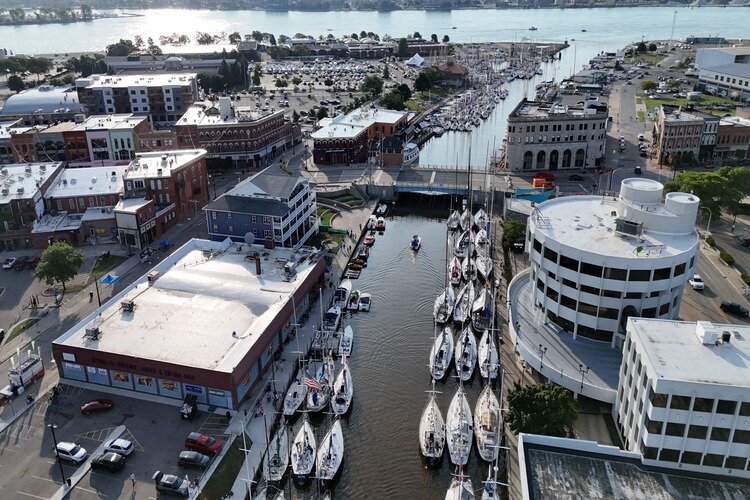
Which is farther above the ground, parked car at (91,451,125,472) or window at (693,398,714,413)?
window at (693,398,714,413)

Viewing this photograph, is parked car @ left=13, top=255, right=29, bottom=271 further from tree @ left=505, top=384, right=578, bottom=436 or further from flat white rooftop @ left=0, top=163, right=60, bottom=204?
tree @ left=505, top=384, right=578, bottom=436

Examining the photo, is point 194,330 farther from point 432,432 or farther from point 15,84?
point 15,84

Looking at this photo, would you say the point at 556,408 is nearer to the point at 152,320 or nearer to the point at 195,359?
the point at 195,359

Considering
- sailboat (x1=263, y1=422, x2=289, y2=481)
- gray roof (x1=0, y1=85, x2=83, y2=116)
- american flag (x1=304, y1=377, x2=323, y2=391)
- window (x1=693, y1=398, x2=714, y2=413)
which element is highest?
gray roof (x1=0, y1=85, x2=83, y2=116)

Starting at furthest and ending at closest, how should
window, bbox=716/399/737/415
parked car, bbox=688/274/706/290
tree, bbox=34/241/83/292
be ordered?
1. parked car, bbox=688/274/706/290
2. tree, bbox=34/241/83/292
3. window, bbox=716/399/737/415

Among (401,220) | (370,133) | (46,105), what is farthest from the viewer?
(46,105)

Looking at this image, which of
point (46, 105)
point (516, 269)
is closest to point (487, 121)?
point (516, 269)

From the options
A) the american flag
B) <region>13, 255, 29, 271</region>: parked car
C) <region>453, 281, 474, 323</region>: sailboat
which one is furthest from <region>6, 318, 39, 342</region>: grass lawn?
<region>453, 281, 474, 323</region>: sailboat
